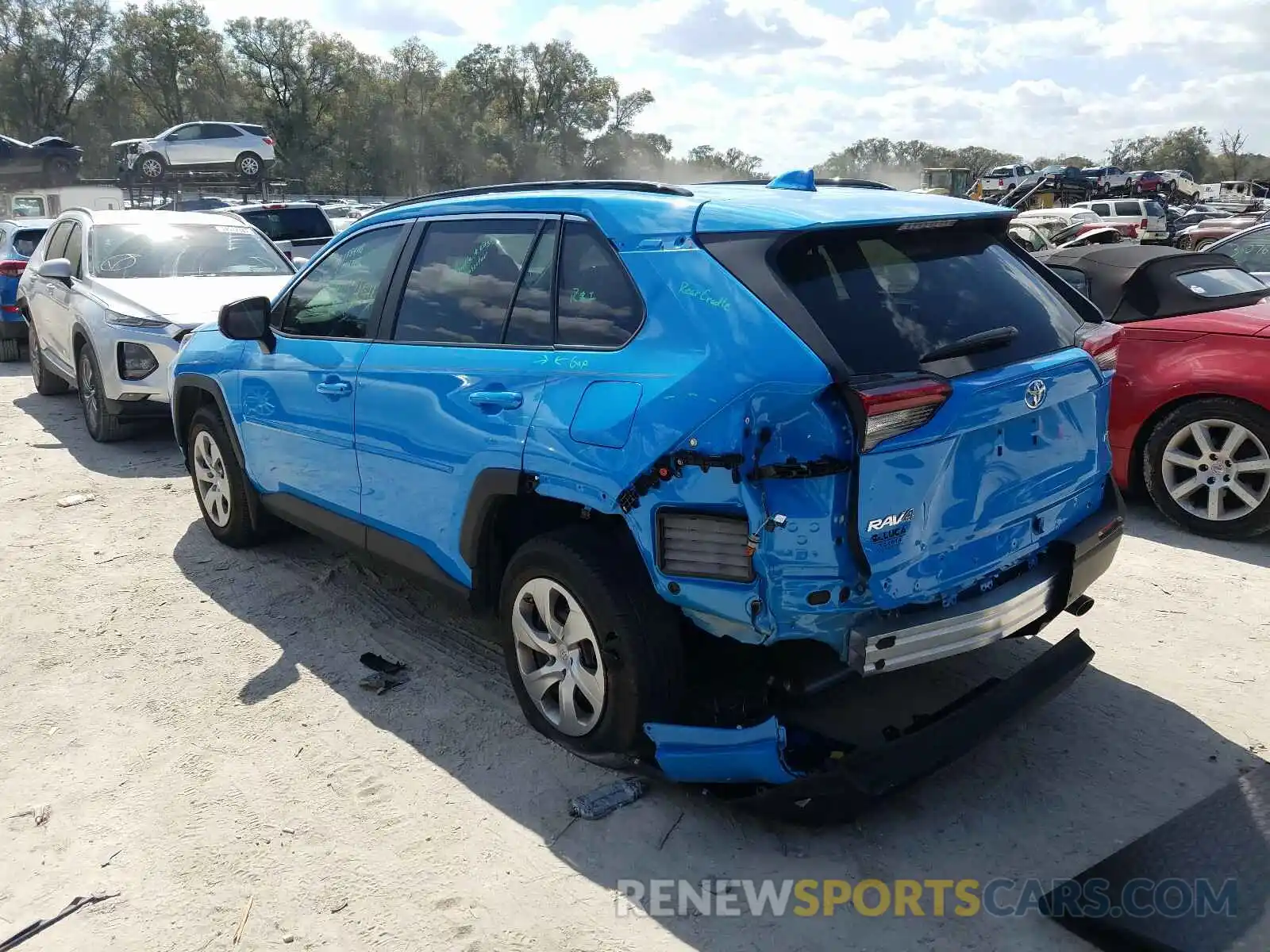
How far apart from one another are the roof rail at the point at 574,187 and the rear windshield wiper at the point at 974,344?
935 mm

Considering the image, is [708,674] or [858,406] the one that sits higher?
[858,406]

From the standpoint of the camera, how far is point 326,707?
3906 mm

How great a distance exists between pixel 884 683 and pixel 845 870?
41.3 inches

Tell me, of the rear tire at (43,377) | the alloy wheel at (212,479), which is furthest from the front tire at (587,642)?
the rear tire at (43,377)

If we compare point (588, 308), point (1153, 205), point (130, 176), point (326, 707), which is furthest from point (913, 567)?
point (1153, 205)

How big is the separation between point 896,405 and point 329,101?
2557 inches

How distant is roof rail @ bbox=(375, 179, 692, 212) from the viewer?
10.9 ft

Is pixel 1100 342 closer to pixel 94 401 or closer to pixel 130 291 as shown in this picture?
pixel 130 291

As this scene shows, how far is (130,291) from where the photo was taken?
8008 millimetres

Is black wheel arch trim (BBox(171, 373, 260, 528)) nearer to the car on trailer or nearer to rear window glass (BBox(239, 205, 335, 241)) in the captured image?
the car on trailer

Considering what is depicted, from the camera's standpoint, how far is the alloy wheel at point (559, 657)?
3.21 metres

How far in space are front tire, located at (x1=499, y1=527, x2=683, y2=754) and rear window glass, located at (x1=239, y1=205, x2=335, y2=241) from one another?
12940 millimetres

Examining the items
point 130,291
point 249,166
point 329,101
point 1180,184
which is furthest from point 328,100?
point 130,291

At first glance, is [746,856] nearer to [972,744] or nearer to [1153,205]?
[972,744]
